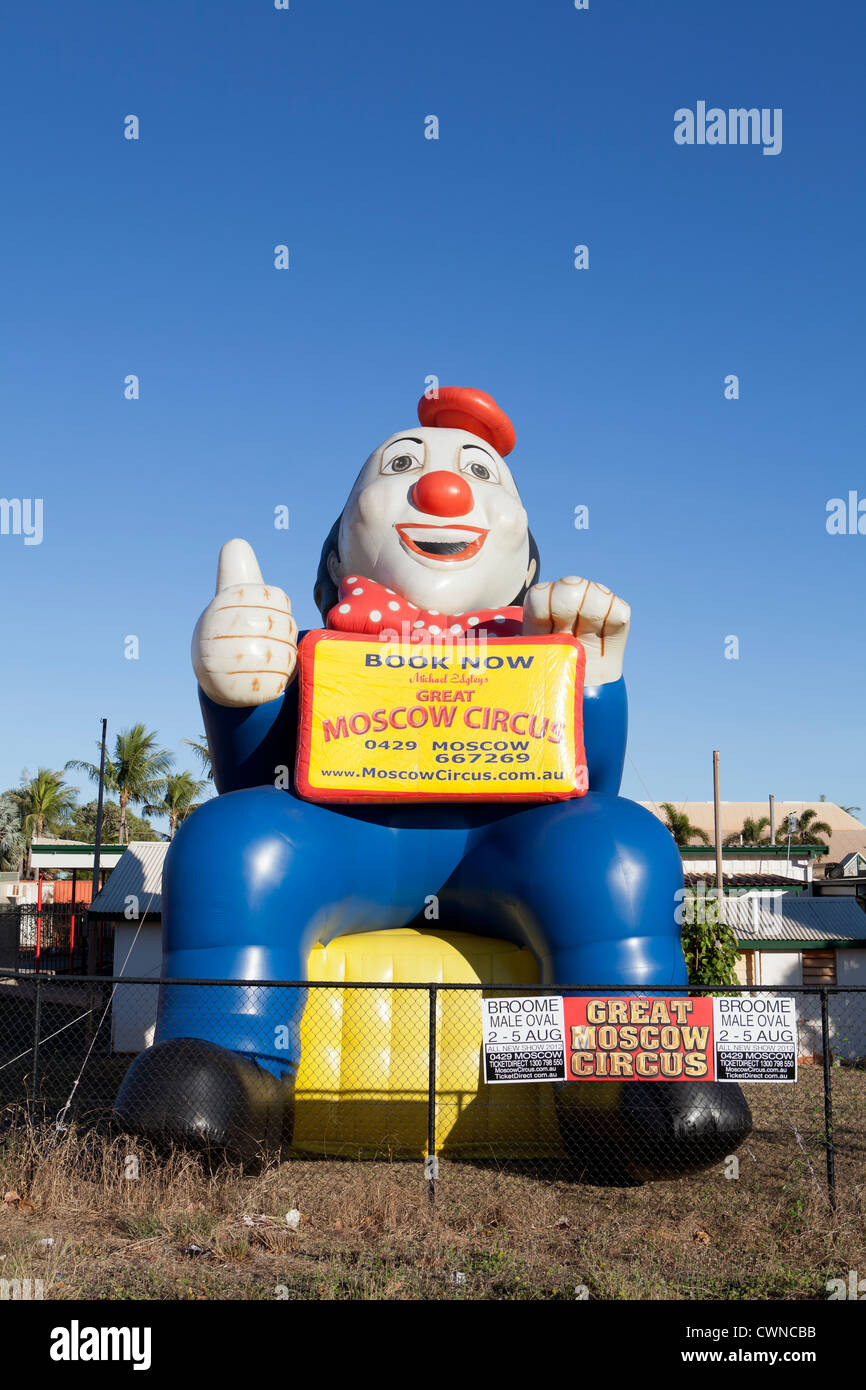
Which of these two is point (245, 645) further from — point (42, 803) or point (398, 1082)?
point (42, 803)

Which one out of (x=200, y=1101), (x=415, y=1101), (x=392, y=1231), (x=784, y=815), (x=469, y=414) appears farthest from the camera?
(x=784, y=815)

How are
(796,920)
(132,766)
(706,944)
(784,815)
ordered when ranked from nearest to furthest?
(706,944)
(796,920)
(132,766)
(784,815)

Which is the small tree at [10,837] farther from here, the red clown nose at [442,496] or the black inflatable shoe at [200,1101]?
the black inflatable shoe at [200,1101]

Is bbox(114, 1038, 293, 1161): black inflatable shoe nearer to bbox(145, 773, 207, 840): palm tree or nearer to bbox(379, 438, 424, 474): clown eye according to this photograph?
bbox(379, 438, 424, 474): clown eye

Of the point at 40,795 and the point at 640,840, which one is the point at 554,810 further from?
the point at 40,795


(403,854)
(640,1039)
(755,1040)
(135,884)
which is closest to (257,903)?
(403,854)

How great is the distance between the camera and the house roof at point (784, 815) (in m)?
54.6

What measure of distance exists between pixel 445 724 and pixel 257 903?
64.6 inches

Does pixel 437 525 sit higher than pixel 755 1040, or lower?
higher

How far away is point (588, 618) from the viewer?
7266 millimetres

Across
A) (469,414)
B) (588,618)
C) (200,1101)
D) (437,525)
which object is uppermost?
(469,414)

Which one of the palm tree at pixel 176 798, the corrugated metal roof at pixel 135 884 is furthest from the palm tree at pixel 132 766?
the corrugated metal roof at pixel 135 884

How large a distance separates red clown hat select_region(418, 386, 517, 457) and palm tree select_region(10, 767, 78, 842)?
39599 mm

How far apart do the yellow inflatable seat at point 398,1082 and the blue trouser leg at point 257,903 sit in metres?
0.35
